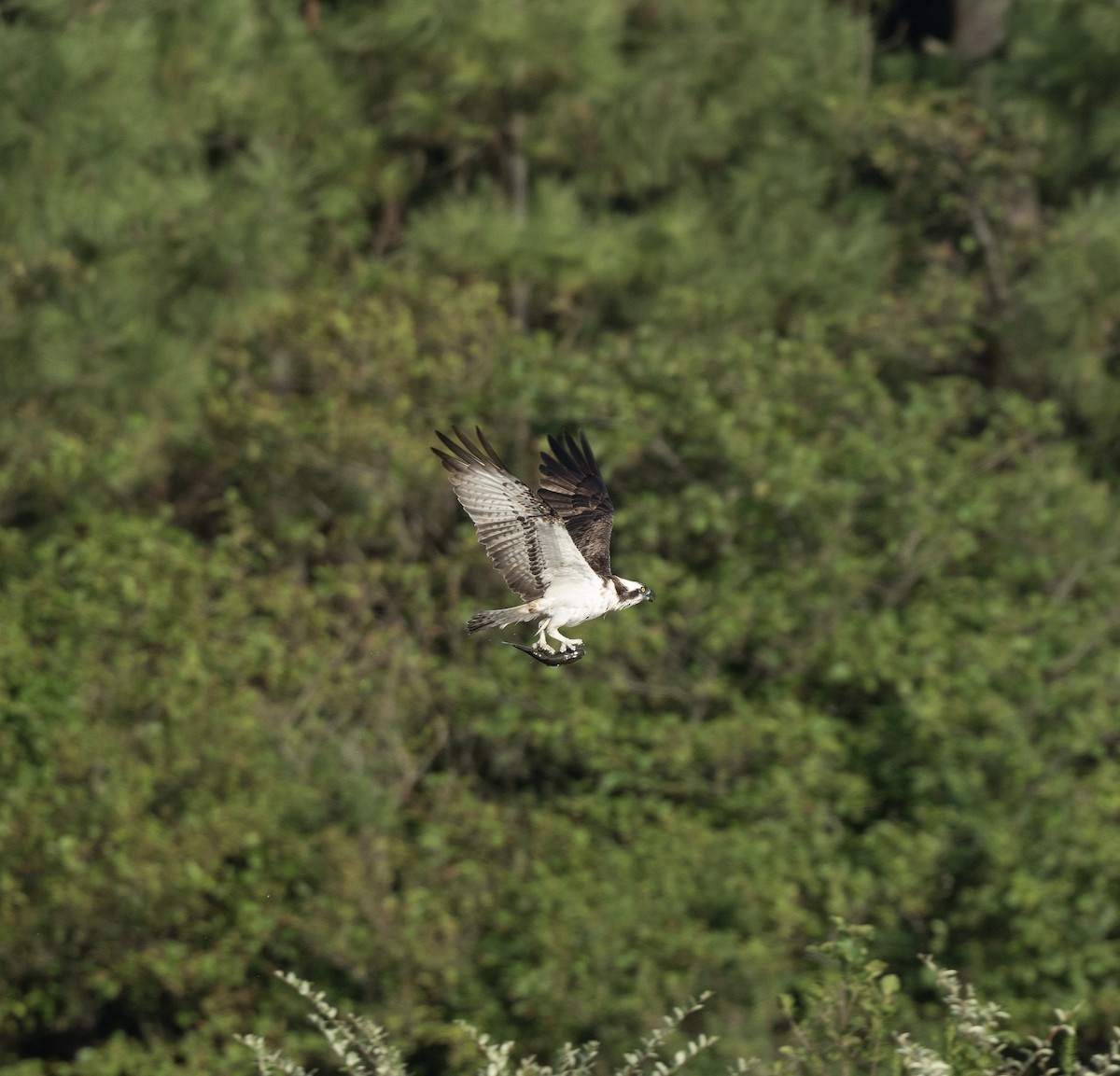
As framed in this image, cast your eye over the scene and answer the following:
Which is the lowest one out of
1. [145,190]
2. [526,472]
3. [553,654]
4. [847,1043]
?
[526,472]

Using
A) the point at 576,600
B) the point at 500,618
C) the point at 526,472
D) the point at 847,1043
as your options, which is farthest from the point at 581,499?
the point at 526,472

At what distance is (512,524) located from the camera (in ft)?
21.2

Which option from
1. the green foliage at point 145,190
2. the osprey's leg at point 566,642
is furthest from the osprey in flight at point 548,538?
the green foliage at point 145,190

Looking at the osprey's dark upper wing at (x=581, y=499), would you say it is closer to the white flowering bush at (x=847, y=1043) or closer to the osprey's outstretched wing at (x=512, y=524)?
the osprey's outstretched wing at (x=512, y=524)

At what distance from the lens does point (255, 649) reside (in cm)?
1159

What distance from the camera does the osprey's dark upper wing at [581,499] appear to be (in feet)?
21.5

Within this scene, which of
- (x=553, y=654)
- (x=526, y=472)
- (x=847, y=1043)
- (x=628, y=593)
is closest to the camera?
(x=847, y=1043)

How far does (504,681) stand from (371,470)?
1.79 m

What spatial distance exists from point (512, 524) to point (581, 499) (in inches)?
11.7

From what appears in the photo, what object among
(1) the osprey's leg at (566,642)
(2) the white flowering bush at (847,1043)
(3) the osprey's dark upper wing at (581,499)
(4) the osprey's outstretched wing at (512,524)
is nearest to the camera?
(2) the white flowering bush at (847,1043)

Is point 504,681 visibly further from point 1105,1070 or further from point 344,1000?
point 1105,1070

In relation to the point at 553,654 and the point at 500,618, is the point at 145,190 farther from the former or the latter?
the point at 553,654

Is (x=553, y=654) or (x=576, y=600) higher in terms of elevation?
(x=576, y=600)

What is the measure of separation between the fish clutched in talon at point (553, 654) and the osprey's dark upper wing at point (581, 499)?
12.9 inches
